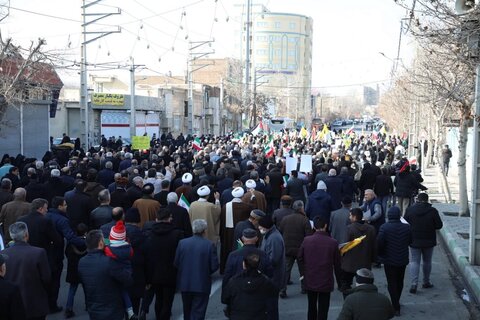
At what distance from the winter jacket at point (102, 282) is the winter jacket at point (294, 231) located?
350 cm

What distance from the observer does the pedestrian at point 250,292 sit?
607cm

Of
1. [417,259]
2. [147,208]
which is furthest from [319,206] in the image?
[147,208]

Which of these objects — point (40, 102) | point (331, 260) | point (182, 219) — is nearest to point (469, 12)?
point (331, 260)

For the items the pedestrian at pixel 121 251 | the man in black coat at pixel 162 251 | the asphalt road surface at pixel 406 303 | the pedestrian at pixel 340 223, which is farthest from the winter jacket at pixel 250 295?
the pedestrian at pixel 340 223

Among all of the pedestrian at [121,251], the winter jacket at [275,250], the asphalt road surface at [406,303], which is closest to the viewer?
the pedestrian at [121,251]

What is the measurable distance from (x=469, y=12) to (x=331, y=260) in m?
4.16

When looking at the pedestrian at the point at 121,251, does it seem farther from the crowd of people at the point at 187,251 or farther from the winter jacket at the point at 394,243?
the winter jacket at the point at 394,243

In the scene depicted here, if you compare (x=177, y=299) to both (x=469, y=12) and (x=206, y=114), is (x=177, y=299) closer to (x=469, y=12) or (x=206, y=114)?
(x=469, y=12)

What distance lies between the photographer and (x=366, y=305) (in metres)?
5.63

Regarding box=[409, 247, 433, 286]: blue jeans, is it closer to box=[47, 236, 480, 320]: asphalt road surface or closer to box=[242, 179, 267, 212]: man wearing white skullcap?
box=[47, 236, 480, 320]: asphalt road surface

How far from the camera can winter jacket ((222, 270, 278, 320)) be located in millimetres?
6070

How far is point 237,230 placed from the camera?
8766mm

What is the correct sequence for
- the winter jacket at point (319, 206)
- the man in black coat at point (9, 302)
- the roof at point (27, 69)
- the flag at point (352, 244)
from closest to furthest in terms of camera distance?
the man in black coat at point (9, 302) < the flag at point (352, 244) < the winter jacket at point (319, 206) < the roof at point (27, 69)

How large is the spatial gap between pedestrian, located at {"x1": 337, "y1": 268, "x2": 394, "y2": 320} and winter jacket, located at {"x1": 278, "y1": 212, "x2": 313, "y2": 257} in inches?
156
